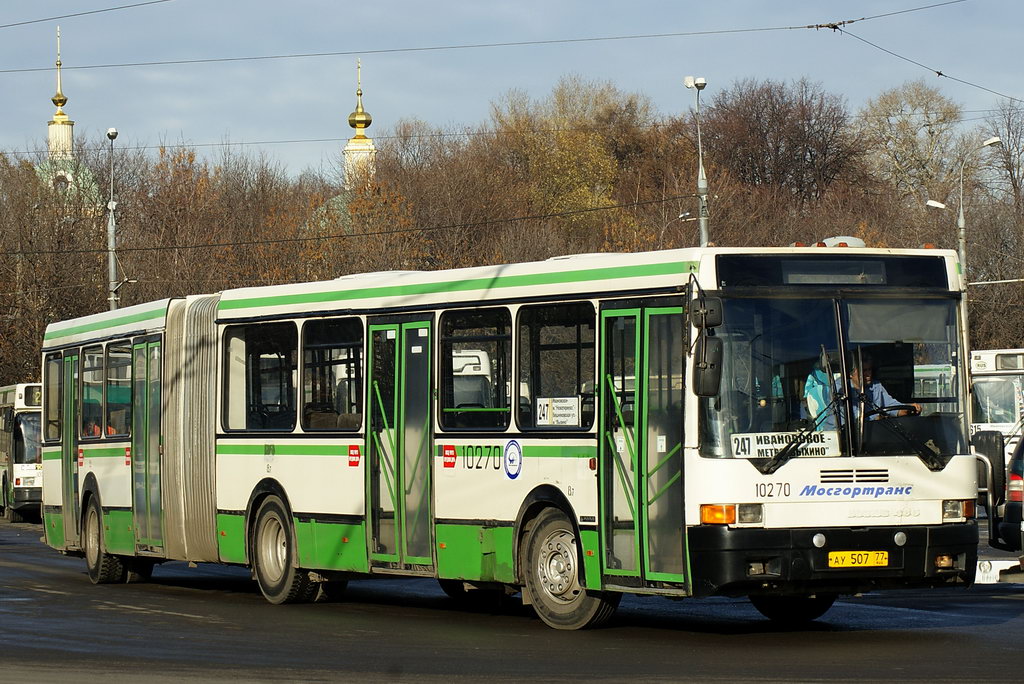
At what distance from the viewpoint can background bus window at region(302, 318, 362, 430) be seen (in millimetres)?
15445

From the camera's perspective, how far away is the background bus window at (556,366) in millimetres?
13055

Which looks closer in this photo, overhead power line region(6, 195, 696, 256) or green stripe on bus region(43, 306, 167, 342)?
green stripe on bus region(43, 306, 167, 342)

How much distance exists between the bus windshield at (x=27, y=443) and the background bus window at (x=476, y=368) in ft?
78.1

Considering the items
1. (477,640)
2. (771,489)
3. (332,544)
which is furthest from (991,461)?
(332,544)

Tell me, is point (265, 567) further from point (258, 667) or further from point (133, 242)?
point (133, 242)

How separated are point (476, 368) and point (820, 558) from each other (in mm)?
3408

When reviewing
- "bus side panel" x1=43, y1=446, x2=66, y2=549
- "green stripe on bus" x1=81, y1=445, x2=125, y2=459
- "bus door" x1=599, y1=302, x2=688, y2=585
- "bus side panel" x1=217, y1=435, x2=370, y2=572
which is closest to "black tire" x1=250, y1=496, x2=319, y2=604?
"bus side panel" x1=217, y1=435, x2=370, y2=572

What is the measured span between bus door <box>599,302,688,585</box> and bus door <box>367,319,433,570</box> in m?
2.20

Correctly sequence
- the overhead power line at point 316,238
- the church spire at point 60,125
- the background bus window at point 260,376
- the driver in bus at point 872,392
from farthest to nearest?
the church spire at point 60,125
the overhead power line at point 316,238
the background bus window at point 260,376
the driver in bus at point 872,392

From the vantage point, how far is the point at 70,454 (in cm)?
2097

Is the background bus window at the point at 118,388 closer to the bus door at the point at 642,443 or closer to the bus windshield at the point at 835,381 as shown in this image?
the bus door at the point at 642,443

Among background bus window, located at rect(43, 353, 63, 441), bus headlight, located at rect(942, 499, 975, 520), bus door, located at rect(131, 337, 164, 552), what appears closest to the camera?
bus headlight, located at rect(942, 499, 975, 520)

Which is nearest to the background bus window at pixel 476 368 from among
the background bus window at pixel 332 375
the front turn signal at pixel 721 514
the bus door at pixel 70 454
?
the background bus window at pixel 332 375

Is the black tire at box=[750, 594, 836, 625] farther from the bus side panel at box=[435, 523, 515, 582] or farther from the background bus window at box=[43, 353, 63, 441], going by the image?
the background bus window at box=[43, 353, 63, 441]
